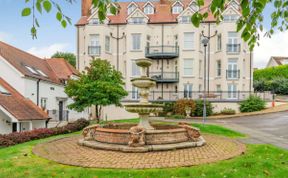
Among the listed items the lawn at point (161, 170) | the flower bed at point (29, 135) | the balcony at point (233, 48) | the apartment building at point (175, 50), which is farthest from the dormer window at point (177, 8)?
the lawn at point (161, 170)

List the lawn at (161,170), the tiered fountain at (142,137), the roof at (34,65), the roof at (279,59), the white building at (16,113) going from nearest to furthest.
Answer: the lawn at (161,170) → the tiered fountain at (142,137) → the white building at (16,113) → the roof at (34,65) → the roof at (279,59)

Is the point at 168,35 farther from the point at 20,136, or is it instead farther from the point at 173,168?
the point at 173,168

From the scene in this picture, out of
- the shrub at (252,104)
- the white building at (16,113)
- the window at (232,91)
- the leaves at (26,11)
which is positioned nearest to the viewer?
the leaves at (26,11)

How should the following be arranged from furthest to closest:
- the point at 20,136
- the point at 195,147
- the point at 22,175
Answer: the point at 20,136, the point at 195,147, the point at 22,175

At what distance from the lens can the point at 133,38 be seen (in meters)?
39.4

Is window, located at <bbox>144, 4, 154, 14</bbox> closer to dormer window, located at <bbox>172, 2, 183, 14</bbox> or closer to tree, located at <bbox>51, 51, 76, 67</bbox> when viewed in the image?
dormer window, located at <bbox>172, 2, 183, 14</bbox>

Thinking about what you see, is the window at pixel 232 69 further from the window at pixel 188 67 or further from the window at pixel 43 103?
the window at pixel 43 103

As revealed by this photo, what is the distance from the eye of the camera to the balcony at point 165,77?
126ft

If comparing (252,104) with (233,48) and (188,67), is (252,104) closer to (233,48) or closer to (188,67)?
(233,48)

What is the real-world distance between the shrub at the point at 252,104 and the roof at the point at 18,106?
825 inches

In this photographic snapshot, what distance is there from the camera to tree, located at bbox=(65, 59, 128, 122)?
22.8 metres

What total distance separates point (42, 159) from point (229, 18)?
32.9 m

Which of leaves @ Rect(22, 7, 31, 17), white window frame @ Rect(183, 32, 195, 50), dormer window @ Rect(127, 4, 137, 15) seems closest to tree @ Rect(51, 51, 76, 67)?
dormer window @ Rect(127, 4, 137, 15)

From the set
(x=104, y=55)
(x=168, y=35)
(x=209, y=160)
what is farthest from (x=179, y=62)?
(x=209, y=160)
